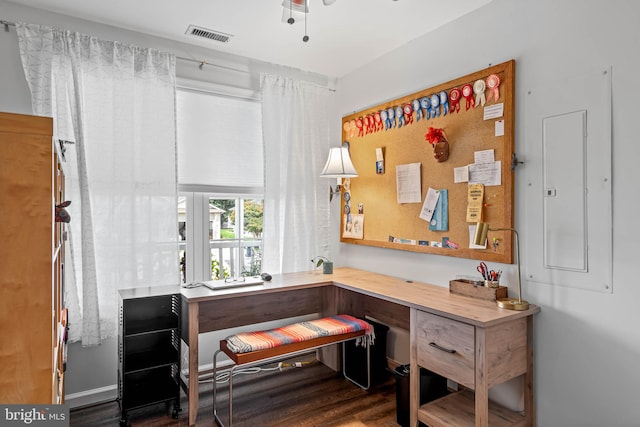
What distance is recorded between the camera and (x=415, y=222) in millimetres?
2795

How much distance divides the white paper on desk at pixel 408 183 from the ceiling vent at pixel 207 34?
5.24 feet

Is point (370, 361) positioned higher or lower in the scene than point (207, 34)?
lower

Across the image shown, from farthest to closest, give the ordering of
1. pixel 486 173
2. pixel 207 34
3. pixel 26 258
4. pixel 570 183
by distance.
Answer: pixel 207 34, pixel 486 173, pixel 570 183, pixel 26 258

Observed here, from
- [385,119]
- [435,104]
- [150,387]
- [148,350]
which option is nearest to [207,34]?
[385,119]

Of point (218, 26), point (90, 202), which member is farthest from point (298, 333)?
point (218, 26)

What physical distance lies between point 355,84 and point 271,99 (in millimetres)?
768

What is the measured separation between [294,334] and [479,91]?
189 cm

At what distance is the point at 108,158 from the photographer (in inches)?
100

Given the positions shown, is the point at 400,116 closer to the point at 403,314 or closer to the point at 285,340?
the point at 403,314

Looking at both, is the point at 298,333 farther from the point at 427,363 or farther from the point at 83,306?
the point at 83,306

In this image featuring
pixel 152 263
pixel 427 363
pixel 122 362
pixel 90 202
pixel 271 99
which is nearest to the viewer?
pixel 427 363

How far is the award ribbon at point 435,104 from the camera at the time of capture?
2.60 m

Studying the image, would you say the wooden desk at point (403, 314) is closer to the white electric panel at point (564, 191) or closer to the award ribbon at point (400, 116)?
the white electric panel at point (564, 191)
